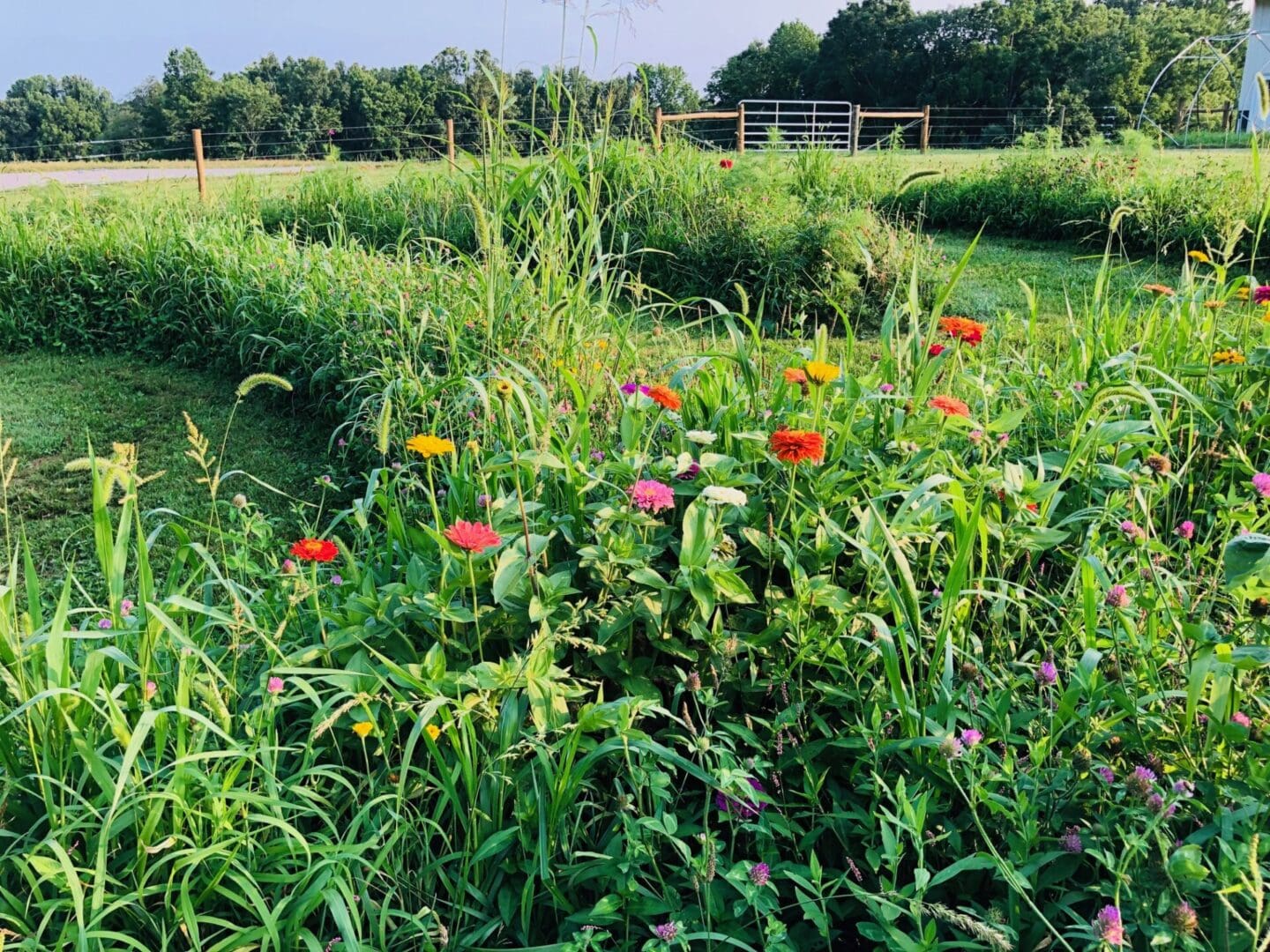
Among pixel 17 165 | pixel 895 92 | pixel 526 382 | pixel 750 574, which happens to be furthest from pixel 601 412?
pixel 895 92

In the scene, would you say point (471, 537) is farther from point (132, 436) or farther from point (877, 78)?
point (877, 78)

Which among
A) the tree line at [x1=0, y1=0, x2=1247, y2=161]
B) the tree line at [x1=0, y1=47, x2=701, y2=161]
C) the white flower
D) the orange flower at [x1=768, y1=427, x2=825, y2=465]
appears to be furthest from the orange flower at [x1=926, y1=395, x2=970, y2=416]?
the tree line at [x1=0, y1=0, x2=1247, y2=161]

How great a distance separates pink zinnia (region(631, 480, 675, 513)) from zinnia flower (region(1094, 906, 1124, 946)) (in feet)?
2.45

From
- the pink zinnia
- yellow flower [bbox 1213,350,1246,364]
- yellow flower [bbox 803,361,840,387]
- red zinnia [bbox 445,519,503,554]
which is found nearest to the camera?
red zinnia [bbox 445,519,503,554]

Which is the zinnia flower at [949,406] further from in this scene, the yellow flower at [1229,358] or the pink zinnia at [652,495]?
the yellow flower at [1229,358]

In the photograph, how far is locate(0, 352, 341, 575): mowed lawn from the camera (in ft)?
9.45

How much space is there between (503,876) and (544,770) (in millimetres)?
166

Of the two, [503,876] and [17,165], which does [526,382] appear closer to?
[503,876]

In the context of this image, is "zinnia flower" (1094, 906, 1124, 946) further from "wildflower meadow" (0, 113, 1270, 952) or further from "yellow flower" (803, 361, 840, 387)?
"yellow flower" (803, 361, 840, 387)

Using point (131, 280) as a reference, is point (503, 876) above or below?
below

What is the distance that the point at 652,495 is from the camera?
1344 mm

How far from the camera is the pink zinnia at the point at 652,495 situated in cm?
134

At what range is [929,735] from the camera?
1.18 metres

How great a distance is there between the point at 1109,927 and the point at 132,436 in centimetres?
A: 363
